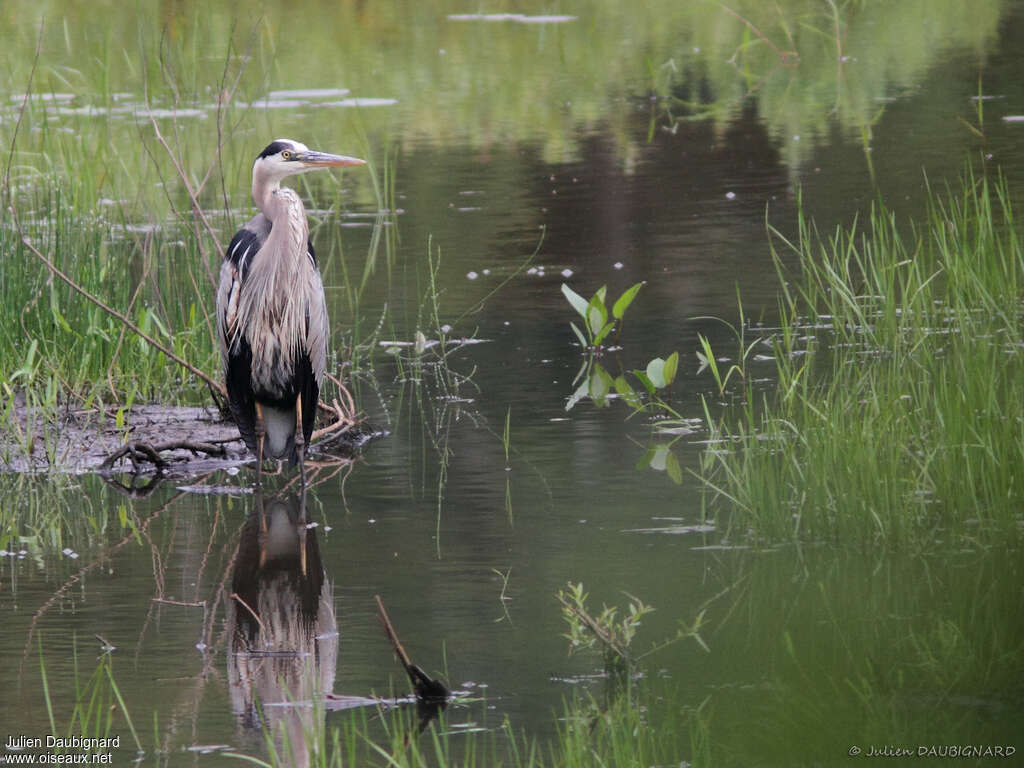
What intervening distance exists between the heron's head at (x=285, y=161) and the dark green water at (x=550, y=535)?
1.12 meters

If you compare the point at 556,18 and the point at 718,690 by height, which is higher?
the point at 556,18

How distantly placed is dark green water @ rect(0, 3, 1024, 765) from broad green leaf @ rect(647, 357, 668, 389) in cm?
12

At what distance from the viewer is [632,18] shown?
73.3ft

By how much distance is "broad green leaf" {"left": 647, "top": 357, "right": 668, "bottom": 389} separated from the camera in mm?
6957

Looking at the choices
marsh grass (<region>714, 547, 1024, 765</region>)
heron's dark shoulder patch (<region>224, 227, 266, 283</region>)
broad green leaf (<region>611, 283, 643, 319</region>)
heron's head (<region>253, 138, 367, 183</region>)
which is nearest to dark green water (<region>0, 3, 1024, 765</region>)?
marsh grass (<region>714, 547, 1024, 765</region>)

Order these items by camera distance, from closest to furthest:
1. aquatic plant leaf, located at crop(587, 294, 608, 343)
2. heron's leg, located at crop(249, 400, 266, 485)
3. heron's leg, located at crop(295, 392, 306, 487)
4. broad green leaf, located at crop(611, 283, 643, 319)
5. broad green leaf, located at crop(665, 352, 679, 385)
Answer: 1. heron's leg, located at crop(295, 392, 306, 487)
2. heron's leg, located at crop(249, 400, 266, 485)
3. broad green leaf, located at crop(665, 352, 679, 385)
4. broad green leaf, located at crop(611, 283, 643, 319)
5. aquatic plant leaf, located at crop(587, 294, 608, 343)

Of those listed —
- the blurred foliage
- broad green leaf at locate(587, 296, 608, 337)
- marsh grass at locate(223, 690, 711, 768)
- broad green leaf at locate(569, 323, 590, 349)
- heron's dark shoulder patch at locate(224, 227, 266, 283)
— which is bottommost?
marsh grass at locate(223, 690, 711, 768)

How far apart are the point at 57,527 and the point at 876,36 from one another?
1515 cm

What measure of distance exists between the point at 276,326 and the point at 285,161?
25.4 inches

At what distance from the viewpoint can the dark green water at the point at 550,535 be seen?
3.96 m

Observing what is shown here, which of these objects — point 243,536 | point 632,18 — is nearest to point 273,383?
point 243,536

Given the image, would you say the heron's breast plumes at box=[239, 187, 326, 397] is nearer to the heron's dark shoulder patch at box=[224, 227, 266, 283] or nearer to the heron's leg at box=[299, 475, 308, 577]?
the heron's dark shoulder patch at box=[224, 227, 266, 283]

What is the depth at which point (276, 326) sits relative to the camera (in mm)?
6535

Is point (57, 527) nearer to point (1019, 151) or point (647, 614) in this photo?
point (647, 614)
